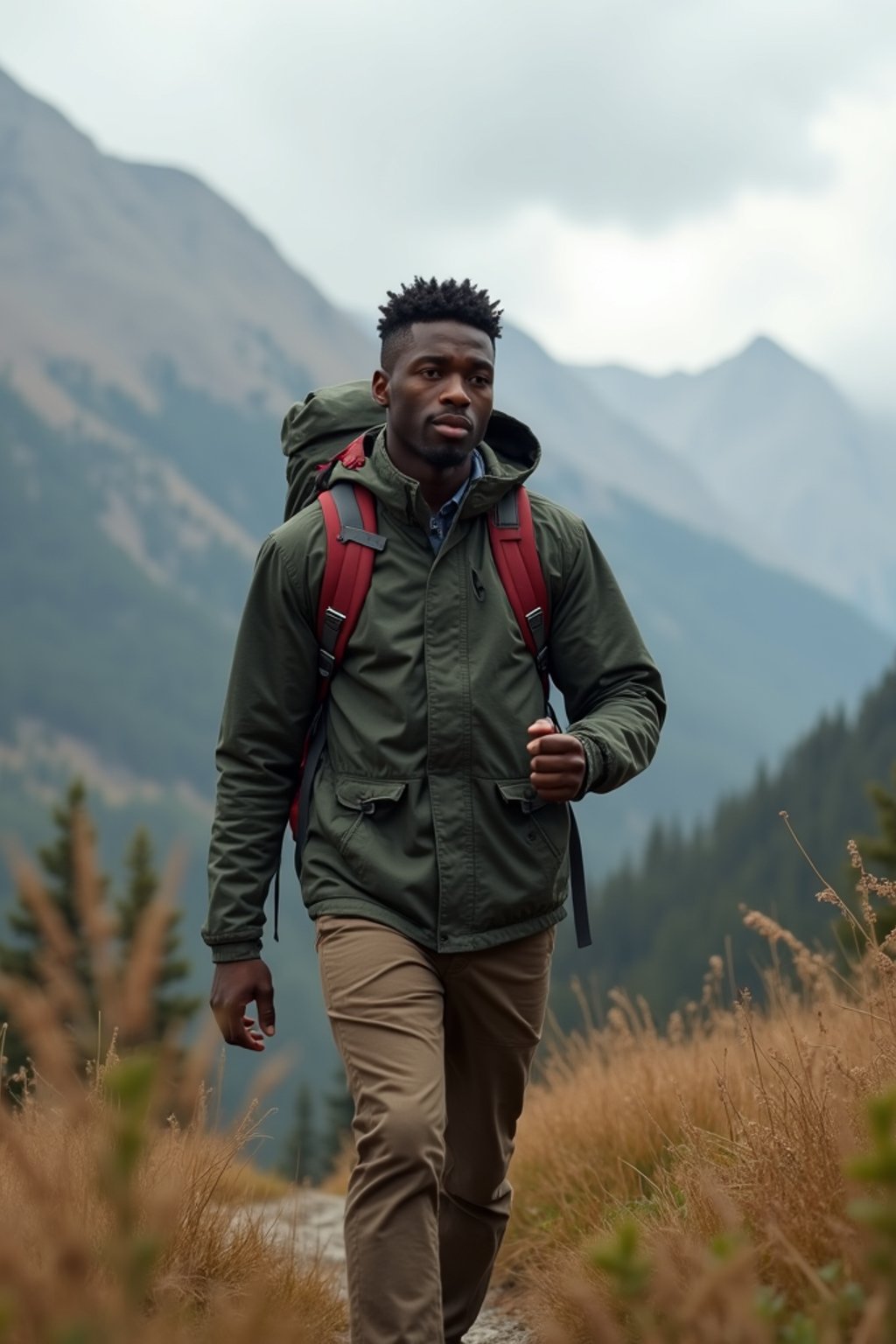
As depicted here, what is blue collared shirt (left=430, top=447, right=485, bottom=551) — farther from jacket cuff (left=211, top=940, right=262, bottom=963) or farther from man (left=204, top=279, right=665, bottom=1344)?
jacket cuff (left=211, top=940, right=262, bottom=963)

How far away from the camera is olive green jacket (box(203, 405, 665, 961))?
3887 mm

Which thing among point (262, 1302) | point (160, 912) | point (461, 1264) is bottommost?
point (461, 1264)

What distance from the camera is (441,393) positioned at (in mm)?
4184

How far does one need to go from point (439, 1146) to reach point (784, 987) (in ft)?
9.10

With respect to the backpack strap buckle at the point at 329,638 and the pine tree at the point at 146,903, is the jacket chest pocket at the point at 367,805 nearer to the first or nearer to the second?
the backpack strap buckle at the point at 329,638

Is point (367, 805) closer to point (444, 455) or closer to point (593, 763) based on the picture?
point (593, 763)

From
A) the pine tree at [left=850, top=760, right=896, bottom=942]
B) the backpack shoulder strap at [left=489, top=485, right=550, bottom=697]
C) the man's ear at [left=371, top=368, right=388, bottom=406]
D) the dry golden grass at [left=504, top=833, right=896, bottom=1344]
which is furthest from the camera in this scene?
the pine tree at [left=850, top=760, right=896, bottom=942]

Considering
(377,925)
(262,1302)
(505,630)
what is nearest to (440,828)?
(377,925)

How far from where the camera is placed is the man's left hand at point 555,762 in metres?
3.71

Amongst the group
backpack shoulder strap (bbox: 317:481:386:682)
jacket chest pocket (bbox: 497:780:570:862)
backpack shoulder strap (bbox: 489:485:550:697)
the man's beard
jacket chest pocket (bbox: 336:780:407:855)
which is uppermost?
the man's beard

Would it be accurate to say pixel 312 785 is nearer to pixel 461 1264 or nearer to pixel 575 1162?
pixel 461 1264

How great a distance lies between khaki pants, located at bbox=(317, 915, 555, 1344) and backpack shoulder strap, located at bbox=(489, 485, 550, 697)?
731 millimetres

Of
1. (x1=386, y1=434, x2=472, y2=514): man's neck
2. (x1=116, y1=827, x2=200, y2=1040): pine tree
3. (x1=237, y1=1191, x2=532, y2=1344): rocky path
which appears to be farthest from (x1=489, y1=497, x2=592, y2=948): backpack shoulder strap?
(x1=116, y1=827, x2=200, y2=1040): pine tree

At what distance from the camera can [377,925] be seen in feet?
12.7
